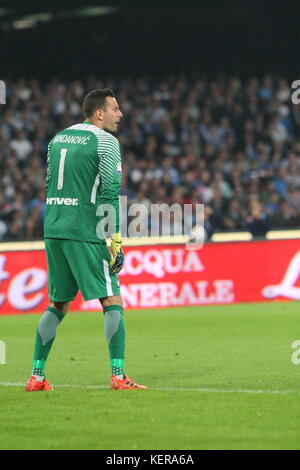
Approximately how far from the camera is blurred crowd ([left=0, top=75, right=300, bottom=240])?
2386cm

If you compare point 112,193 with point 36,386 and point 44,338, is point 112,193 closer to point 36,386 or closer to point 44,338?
point 44,338

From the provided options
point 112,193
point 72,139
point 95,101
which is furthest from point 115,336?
point 95,101

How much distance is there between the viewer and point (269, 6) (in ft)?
100

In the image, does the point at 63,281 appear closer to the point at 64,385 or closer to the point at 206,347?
the point at 64,385

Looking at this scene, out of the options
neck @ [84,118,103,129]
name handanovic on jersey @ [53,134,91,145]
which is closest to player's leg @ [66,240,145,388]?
name handanovic on jersey @ [53,134,91,145]

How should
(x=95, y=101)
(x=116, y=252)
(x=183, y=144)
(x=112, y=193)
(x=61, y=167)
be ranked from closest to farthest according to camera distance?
(x=112, y=193) → (x=116, y=252) → (x=61, y=167) → (x=95, y=101) → (x=183, y=144)

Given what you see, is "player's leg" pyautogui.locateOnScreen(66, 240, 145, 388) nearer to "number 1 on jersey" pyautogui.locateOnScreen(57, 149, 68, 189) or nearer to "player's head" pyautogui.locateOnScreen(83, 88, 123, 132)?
"number 1 on jersey" pyautogui.locateOnScreen(57, 149, 68, 189)

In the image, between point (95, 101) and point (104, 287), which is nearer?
point (104, 287)

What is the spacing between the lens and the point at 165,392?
30.2 feet

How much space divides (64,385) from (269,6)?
22.2 meters

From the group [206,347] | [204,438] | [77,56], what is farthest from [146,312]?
[77,56]

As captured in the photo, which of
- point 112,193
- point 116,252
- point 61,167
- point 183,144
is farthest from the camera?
point 183,144

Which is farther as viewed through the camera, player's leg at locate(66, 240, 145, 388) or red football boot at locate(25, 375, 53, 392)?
red football boot at locate(25, 375, 53, 392)

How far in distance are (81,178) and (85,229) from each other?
1.34 ft
